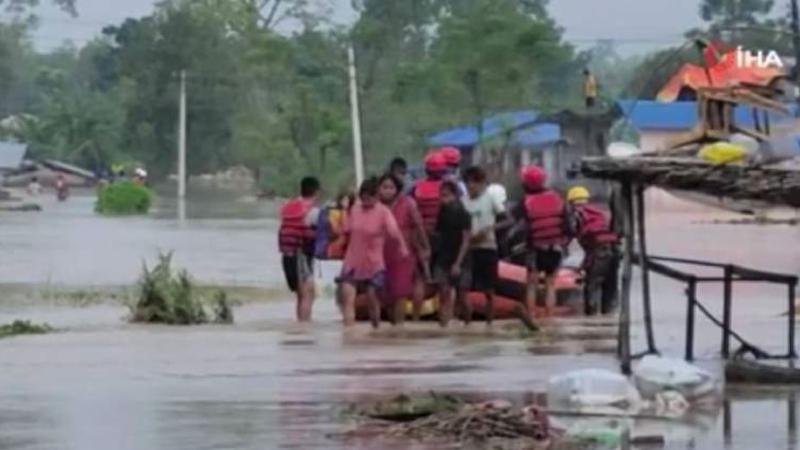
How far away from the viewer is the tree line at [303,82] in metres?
79.4

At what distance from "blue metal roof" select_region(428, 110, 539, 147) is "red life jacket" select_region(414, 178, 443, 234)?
159 ft

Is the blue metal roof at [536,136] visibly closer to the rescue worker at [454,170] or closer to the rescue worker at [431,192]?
the rescue worker at [454,170]

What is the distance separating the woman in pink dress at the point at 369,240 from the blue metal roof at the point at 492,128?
162ft

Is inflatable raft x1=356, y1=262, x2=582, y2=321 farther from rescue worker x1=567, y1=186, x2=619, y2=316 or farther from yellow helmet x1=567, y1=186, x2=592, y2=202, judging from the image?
yellow helmet x1=567, y1=186, x2=592, y2=202

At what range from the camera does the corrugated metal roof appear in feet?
378

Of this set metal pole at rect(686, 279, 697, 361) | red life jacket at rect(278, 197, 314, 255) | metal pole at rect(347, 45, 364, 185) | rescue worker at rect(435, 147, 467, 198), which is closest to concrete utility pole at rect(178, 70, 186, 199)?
metal pole at rect(347, 45, 364, 185)

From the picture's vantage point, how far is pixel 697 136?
17.3 meters

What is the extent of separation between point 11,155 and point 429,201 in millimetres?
94937

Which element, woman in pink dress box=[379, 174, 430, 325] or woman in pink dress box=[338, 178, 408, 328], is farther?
woman in pink dress box=[379, 174, 430, 325]

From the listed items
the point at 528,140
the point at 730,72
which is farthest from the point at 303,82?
the point at 730,72

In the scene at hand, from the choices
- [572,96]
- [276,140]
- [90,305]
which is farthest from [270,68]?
[90,305]

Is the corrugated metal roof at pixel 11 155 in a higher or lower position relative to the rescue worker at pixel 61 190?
higher

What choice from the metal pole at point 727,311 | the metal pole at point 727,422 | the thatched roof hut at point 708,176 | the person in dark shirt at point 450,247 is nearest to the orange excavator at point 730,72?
the thatched roof hut at point 708,176

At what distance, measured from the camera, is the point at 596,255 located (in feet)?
82.6
